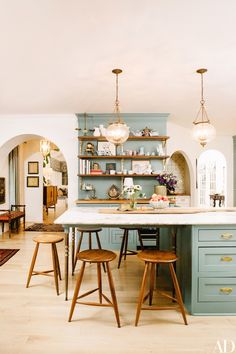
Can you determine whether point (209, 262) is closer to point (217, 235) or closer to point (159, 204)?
point (217, 235)

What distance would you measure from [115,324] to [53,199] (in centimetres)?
933

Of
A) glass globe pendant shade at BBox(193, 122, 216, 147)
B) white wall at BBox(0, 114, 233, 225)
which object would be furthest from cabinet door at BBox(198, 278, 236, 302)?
white wall at BBox(0, 114, 233, 225)

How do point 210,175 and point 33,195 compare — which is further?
point 210,175

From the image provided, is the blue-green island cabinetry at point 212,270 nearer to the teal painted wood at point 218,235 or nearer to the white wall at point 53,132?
the teal painted wood at point 218,235

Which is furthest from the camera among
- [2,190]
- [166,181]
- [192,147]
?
[192,147]

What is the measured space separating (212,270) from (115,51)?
7.88ft

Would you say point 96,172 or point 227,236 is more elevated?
point 96,172

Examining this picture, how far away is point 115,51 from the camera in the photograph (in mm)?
2658

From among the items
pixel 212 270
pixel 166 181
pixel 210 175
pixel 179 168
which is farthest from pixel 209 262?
pixel 179 168

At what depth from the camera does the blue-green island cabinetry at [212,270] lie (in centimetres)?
246

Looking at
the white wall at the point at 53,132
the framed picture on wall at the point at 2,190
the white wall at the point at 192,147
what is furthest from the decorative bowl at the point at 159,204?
the framed picture on wall at the point at 2,190

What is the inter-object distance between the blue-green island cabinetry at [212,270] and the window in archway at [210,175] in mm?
5396

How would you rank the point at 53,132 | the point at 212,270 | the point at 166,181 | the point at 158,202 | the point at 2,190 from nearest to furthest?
the point at 212,270 → the point at 158,202 → the point at 166,181 → the point at 53,132 → the point at 2,190

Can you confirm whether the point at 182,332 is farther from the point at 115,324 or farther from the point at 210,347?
the point at 115,324
